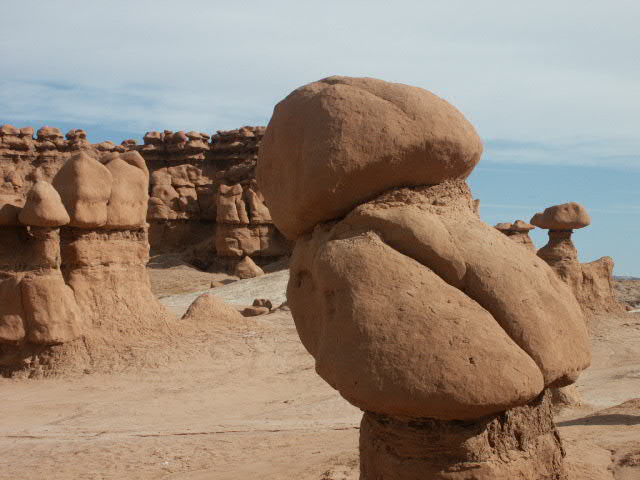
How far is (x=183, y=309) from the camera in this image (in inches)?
701

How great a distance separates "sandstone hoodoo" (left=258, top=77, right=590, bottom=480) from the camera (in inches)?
138

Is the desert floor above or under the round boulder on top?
under

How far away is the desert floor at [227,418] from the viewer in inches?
228

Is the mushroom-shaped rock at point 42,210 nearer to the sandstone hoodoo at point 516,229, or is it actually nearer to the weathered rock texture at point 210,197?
the sandstone hoodoo at point 516,229

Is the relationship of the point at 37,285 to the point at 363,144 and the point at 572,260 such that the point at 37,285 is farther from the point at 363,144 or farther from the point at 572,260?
the point at 572,260

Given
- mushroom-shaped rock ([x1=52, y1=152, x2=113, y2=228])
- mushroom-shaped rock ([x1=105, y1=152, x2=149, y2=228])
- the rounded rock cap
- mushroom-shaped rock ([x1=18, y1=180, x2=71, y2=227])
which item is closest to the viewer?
mushroom-shaped rock ([x1=18, y1=180, x2=71, y2=227])

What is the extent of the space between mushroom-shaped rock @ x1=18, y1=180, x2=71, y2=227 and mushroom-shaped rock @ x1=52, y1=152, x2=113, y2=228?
48 centimetres

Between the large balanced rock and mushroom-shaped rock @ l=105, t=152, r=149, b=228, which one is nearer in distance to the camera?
the large balanced rock

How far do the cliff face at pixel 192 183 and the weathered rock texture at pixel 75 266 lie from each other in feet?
53.8

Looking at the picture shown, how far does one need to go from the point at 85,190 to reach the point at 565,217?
387 inches

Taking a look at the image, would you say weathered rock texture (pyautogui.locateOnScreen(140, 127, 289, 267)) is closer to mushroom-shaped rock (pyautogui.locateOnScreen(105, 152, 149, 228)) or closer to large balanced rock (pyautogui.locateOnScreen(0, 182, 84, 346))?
mushroom-shaped rock (pyautogui.locateOnScreen(105, 152, 149, 228))

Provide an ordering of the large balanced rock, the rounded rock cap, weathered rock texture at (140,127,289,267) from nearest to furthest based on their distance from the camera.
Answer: the large balanced rock < the rounded rock cap < weathered rock texture at (140,127,289,267)

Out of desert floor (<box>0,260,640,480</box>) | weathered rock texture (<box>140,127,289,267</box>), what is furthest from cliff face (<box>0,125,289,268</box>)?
desert floor (<box>0,260,640,480</box>)

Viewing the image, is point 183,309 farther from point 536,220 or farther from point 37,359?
point 536,220
